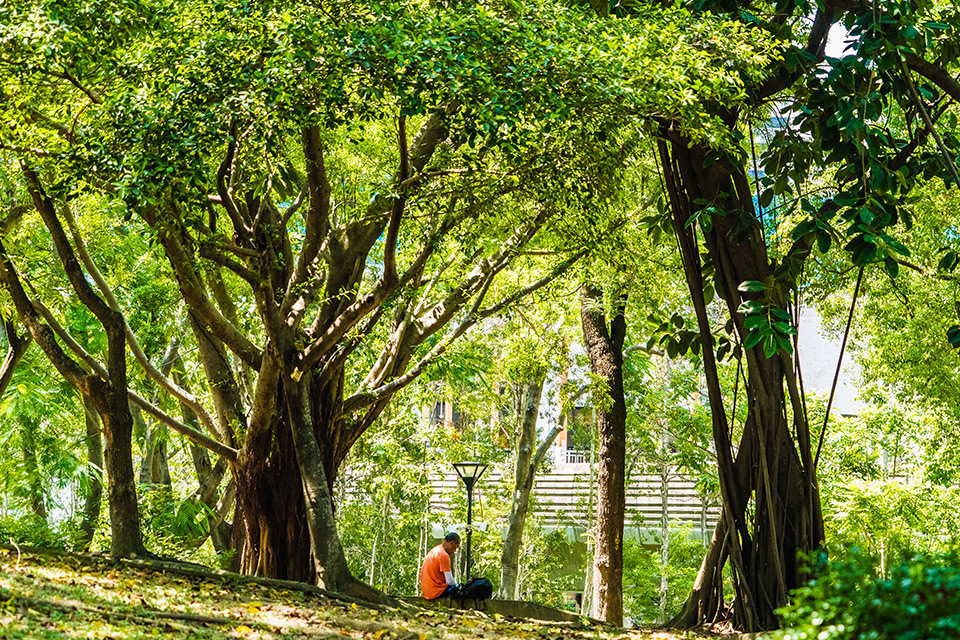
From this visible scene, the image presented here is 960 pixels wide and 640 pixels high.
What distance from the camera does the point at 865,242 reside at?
13.7 ft

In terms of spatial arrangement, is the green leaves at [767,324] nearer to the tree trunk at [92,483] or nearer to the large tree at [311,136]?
the large tree at [311,136]

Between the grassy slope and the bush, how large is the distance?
101 inches

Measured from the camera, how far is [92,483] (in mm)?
11305

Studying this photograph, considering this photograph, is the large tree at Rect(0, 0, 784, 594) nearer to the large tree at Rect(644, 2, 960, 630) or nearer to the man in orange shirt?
the large tree at Rect(644, 2, 960, 630)

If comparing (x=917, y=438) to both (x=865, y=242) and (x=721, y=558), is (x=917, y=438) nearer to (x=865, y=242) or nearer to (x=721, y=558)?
(x=721, y=558)

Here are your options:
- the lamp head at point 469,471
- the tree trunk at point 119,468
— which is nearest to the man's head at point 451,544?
the lamp head at point 469,471

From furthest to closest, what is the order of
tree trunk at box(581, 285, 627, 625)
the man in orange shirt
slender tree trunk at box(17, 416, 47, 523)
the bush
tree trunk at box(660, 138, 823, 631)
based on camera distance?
slender tree trunk at box(17, 416, 47, 523), tree trunk at box(581, 285, 627, 625), the man in orange shirt, tree trunk at box(660, 138, 823, 631), the bush

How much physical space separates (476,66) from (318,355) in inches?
127

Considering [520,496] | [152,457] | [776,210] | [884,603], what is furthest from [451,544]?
[884,603]

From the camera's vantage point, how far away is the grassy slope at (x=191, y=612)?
14.4 ft

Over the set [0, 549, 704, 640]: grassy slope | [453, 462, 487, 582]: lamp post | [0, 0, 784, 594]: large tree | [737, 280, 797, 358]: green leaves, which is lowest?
[0, 549, 704, 640]: grassy slope

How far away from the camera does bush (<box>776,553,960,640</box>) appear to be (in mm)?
2654

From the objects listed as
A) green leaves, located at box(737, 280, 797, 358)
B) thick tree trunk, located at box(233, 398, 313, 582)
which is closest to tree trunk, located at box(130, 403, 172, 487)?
thick tree trunk, located at box(233, 398, 313, 582)

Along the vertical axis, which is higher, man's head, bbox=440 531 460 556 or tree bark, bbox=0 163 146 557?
tree bark, bbox=0 163 146 557
